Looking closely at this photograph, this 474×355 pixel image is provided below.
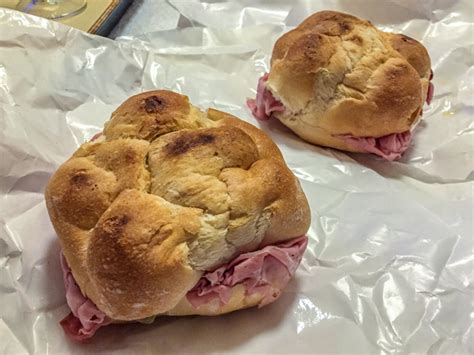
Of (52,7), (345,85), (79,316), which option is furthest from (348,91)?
(52,7)

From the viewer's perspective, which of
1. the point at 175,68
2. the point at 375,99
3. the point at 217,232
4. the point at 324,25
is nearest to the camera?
the point at 217,232

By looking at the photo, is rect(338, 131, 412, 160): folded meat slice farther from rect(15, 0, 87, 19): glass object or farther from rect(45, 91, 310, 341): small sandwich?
rect(15, 0, 87, 19): glass object

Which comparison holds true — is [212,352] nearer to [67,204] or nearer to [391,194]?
[67,204]

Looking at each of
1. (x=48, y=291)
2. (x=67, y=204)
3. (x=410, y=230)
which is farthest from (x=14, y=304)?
(x=410, y=230)

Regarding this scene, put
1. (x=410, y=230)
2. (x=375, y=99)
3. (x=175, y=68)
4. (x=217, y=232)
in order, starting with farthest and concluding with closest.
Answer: (x=175, y=68)
(x=375, y=99)
(x=410, y=230)
(x=217, y=232)

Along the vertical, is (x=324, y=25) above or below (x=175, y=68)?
above

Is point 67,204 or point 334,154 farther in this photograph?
point 334,154

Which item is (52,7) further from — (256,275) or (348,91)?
(256,275)
